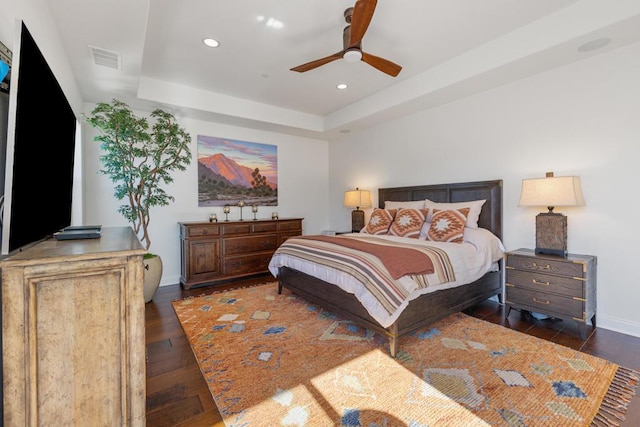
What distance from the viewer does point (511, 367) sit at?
80.0 inches

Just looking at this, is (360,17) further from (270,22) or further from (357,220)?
(357,220)

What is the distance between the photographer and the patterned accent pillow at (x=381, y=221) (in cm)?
388

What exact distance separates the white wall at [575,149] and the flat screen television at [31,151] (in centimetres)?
405

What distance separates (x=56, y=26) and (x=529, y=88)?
448 centimetres

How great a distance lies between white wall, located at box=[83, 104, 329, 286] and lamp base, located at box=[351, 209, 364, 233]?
105cm

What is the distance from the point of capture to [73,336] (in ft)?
3.58

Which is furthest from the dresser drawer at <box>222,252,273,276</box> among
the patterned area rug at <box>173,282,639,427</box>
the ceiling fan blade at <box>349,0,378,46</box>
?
the ceiling fan blade at <box>349,0,378,46</box>

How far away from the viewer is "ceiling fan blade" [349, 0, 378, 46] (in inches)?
77.8

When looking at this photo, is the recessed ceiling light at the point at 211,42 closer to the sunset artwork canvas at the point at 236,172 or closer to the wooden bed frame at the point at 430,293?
the sunset artwork canvas at the point at 236,172

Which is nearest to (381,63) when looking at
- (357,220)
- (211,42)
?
(211,42)

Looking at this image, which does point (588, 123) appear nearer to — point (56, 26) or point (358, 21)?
point (358, 21)

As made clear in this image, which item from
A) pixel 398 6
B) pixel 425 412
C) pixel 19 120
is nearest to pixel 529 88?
pixel 398 6

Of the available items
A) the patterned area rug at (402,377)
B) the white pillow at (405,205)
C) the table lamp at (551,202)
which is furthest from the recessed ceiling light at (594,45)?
the patterned area rug at (402,377)

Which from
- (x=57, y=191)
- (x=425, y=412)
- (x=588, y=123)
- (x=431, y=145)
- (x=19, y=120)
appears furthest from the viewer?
(x=431, y=145)
